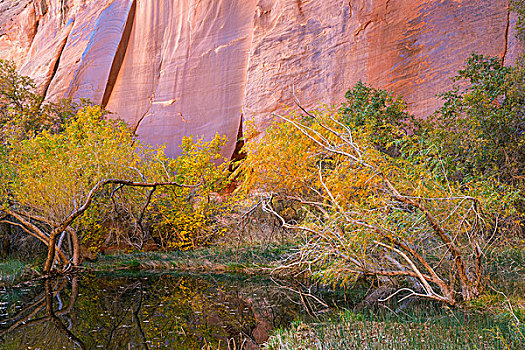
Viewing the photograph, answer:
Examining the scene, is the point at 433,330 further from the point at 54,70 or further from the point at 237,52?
the point at 54,70

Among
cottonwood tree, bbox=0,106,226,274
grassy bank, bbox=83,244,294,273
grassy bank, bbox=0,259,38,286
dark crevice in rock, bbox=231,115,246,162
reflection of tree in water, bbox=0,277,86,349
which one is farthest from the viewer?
dark crevice in rock, bbox=231,115,246,162

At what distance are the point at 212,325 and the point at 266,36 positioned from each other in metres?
15.0

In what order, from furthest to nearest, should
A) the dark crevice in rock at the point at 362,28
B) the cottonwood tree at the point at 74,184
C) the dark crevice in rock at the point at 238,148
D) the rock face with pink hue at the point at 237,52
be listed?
the dark crevice in rock at the point at 238,148, the dark crevice in rock at the point at 362,28, the rock face with pink hue at the point at 237,52, the cottonwood tree at the point at 74,184

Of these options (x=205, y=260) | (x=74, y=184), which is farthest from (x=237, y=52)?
(x=74, y=184)

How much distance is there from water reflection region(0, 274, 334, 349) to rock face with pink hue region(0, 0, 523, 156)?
22.1 feet

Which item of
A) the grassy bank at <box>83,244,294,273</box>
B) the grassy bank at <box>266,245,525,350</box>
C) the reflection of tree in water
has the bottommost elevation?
the grassy bank at <box>266,245,525,350</box>

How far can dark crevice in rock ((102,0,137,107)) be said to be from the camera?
2172 cm

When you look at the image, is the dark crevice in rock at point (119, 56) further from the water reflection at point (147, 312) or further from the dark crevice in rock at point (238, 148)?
the water reflection at point (147, 312)

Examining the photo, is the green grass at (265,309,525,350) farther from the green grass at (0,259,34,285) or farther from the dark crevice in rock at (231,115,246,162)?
the dark crevice in rock at (231,115,246,162)

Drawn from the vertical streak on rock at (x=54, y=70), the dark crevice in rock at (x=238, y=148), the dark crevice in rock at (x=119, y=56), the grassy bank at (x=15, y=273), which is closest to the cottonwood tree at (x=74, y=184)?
the grassy bank at (x=15, y=273)

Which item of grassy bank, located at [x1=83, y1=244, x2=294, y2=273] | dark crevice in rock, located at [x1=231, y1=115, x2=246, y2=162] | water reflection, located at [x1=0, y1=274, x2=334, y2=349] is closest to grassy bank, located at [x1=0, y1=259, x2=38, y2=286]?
water reflection, located at [x1=0, y1=274, x2=334, y2=349]

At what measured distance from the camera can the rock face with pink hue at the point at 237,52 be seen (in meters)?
14.1

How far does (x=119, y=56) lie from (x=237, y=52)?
6852 mm

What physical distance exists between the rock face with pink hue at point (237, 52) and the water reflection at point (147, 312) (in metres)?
6.75
